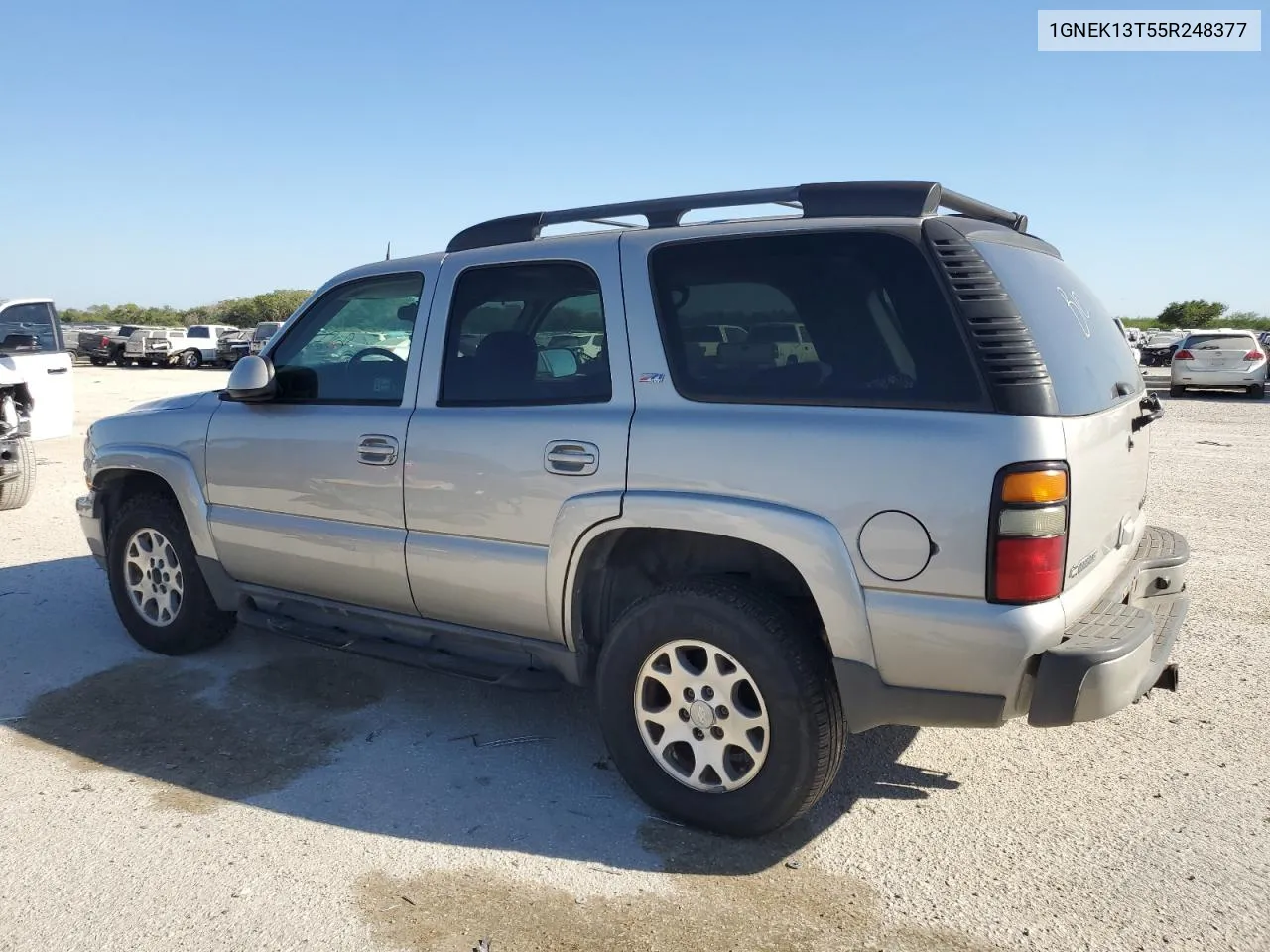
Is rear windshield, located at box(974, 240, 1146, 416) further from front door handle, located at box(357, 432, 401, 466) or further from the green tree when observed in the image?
the green tree

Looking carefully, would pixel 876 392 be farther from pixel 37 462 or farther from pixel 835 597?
pixel 37 462

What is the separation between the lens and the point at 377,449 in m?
3.90

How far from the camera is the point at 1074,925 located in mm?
2711

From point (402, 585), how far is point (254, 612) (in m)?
1.02

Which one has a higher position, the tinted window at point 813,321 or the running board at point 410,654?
the tinted window at point 813,321

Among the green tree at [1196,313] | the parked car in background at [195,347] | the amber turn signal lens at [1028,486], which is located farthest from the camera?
the green tree at [1196,313]

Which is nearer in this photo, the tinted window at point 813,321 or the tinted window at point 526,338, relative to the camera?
the tinted window at point 813,321

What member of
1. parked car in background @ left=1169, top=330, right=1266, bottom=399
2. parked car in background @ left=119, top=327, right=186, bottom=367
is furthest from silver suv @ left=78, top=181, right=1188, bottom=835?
parked car in background @ left=119, top=327, right=186, bottom=367

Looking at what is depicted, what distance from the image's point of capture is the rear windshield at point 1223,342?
20203 mm

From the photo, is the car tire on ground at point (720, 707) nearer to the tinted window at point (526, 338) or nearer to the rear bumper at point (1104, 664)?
the rear bumper at point (1104, 664)

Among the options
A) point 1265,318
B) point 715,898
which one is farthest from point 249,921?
point 1265,318

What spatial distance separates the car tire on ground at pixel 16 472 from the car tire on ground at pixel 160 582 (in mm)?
4054

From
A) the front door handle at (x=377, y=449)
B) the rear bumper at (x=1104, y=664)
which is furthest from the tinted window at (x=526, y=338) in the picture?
the rear bumper at (x=1104, y=664)

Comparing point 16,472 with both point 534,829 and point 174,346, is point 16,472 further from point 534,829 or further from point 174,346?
point 174,346
